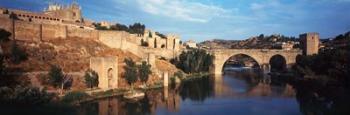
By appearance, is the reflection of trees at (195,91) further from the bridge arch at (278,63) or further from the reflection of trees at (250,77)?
the bridge arch at (278,63)

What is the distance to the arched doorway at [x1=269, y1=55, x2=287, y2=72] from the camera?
139ft

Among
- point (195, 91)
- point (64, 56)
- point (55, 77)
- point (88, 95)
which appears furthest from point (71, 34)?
point (88, 95)

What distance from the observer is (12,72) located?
60.3 ft

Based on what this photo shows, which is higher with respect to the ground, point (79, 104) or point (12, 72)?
point (12, 72)

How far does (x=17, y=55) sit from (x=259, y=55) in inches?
1107

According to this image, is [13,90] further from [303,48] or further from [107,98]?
[303,48]

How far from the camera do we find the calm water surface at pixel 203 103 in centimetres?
1672

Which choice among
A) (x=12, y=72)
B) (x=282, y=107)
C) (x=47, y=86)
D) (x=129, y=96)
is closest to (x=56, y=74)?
A: (x=47, y=86)

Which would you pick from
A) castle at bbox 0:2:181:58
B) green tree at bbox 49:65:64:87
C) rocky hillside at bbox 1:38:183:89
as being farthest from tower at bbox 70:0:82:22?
green tree at bbox 49:65:64:87

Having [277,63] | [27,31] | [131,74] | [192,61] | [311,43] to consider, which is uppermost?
[27,31]

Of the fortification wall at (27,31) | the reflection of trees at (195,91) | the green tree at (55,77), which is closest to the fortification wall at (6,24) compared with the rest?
the fortification wall at (27,31)

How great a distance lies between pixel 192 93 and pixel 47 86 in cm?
811

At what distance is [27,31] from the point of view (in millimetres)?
23078

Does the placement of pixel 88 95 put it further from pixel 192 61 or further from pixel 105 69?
pixel 192 61
